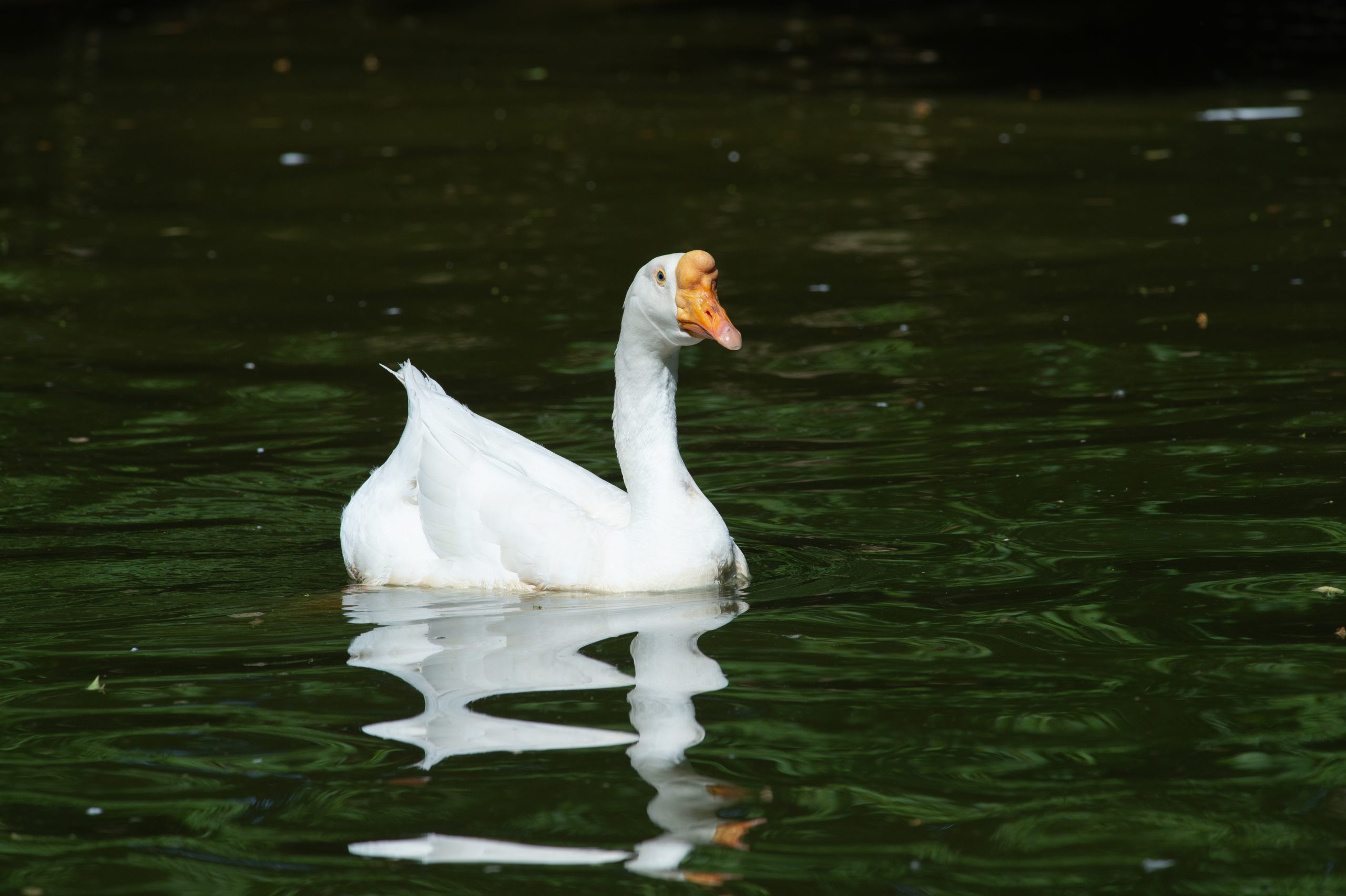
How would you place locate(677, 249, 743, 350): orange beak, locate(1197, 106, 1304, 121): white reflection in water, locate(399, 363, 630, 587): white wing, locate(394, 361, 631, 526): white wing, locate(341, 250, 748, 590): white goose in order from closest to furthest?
locate(677, 249, 743, 350): orange beak, locate(341, 250, 748, 590): white goose, locate(399, 363, 630, 587): white wing, locate(394, 361, 631, 526): white wing, locate(1197, 106, 1304, 121): white reflection in water

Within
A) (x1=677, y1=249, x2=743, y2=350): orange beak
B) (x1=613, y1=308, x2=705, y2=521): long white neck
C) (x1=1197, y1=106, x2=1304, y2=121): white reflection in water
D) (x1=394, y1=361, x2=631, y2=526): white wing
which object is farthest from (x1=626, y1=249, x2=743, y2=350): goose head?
(x1=1197, y1=106, x2=1304, y2=121): white reflection in water

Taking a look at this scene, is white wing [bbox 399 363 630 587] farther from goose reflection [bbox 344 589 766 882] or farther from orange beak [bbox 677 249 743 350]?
orange beak [bbox 677 249 743 350]

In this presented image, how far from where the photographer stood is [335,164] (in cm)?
1547

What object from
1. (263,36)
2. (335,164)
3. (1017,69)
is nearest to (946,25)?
(1017,69)

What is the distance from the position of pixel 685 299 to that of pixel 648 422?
0.60 m

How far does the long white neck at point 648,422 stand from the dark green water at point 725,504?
41 centimetres

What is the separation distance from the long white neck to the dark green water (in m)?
0.41

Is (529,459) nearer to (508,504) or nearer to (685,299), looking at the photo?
(508,504)

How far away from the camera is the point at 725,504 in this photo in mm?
7609

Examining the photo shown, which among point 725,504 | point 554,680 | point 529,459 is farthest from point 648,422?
point 554,680

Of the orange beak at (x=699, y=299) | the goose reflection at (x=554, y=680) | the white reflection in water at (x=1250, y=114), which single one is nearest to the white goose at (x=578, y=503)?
the orange beak at (x=699, y=299)

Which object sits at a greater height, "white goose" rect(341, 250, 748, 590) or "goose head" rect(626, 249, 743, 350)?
"goose head" rect(626, 249, 743, 350)

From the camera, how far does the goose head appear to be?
6074 millimetres

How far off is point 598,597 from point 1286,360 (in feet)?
15.1
